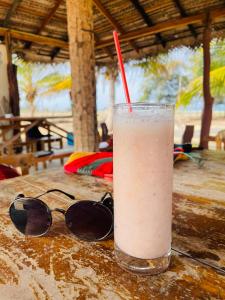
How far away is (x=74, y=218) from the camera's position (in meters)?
0.58

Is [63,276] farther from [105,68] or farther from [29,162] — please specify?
[105,68]

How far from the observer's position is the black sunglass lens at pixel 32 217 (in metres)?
0.59

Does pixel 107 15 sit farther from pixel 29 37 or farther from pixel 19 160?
pixel 19 160

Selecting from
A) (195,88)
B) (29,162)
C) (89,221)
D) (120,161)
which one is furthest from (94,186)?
(195,88)

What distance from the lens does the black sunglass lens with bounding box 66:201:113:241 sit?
56 cm

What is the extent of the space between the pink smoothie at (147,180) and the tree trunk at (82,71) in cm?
195

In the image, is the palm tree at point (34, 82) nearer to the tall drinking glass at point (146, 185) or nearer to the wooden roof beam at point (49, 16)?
the wooden roof beam at point (49, 16)

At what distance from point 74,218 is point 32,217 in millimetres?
112

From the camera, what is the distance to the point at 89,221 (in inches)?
22.1

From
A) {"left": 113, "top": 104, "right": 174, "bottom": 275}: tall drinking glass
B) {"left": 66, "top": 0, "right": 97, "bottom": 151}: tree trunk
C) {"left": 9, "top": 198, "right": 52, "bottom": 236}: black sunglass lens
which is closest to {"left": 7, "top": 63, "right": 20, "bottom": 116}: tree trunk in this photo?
{"left": 66, "top": 0, "right": 97, "bottom": 151}: tree trunk

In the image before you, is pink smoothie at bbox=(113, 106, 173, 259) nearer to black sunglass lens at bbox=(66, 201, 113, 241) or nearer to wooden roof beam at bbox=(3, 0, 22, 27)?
black sunglass lens at bbox=(66, 201, 113, 241)

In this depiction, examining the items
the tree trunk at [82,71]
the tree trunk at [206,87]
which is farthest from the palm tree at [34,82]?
the tree trunk at [82,71]

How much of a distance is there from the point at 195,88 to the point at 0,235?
7772mm

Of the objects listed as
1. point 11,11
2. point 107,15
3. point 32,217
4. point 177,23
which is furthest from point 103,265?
point 11,11
